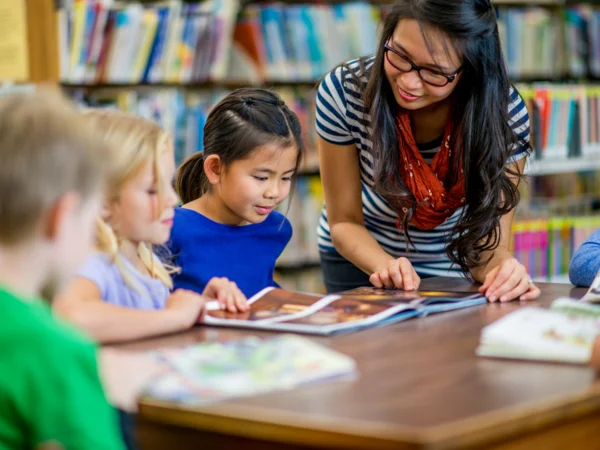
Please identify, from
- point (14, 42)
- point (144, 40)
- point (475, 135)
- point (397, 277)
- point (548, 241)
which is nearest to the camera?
point (397, 277)

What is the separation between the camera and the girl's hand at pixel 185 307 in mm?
1505

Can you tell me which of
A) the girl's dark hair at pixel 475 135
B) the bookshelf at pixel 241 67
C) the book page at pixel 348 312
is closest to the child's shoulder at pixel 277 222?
the girl's dark hair at pixel 475 135

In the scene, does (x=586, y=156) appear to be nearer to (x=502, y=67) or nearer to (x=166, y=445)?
(x=502, y=67)

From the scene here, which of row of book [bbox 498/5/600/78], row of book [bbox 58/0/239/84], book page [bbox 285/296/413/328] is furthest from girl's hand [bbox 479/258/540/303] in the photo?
row of book [bbox 498/5/600/78]

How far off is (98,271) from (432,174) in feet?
2.74

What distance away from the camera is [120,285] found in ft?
5.21

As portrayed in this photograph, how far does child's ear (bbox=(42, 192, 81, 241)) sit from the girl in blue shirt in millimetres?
965

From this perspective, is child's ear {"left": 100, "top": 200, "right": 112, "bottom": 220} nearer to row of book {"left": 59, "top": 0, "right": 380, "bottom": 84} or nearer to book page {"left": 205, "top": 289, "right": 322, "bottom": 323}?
book page {"left": 205, "top": 289, "right": 322, "bottom": 323}

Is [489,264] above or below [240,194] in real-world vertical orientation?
below

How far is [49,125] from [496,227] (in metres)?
1.25

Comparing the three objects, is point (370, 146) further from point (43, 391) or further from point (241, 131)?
point (43, 391)

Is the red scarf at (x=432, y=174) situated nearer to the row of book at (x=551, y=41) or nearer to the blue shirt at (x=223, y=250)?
the blue shirt at (x=223, y=250)

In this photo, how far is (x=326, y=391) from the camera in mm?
1123

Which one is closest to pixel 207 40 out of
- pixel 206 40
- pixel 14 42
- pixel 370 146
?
pixel 206 40
